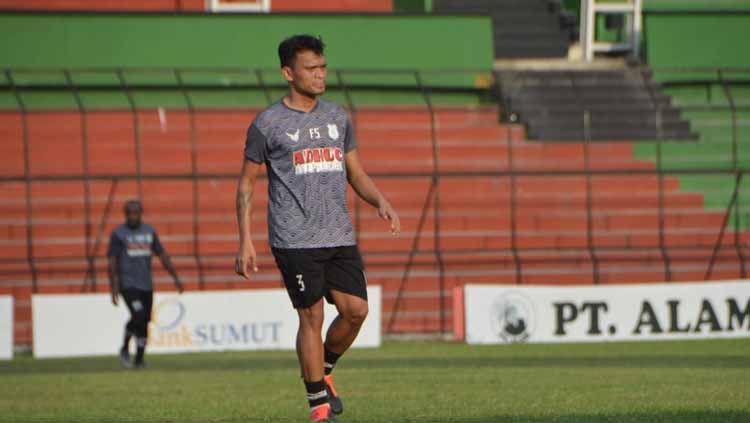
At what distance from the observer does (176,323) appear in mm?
24609

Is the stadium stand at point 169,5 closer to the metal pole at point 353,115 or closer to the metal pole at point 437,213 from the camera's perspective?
the metal pole at point 353,115

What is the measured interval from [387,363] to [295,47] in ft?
34.8

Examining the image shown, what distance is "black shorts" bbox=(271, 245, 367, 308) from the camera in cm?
1009

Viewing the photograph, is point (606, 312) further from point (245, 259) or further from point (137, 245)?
point (245, 259)

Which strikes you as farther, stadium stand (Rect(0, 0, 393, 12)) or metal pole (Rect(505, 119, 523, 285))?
stadium stand (Rect(0, 0, 393, 12))

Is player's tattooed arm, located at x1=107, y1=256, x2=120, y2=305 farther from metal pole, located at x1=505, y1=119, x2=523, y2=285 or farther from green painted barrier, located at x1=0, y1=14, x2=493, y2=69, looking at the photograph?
green painted barrier, located at x1=0, y1=14, x2=493, y2=69

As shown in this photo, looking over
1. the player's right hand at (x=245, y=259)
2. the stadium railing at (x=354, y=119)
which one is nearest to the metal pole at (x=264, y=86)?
the stadium railing at (x=354, y=119)

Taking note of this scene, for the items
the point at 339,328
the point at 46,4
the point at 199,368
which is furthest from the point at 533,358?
the point at 46,4

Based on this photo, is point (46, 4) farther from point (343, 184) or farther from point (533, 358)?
point (343, 184)

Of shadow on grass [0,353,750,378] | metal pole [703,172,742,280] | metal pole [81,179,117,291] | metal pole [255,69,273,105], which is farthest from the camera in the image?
metal pole [255,69,273,105]

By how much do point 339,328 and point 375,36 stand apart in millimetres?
21311

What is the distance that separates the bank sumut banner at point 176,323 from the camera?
24.4 m

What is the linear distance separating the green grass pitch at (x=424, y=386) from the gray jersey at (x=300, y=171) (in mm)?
1227

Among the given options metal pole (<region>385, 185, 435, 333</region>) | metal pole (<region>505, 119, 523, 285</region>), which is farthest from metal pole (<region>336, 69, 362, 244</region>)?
metal pole (<region>505, 119, 523, 285</region>)
